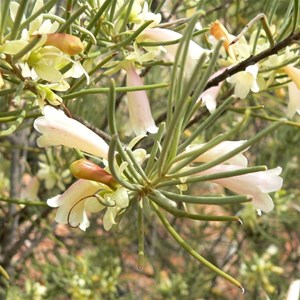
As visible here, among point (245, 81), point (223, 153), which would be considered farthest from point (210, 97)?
point (223, 153)

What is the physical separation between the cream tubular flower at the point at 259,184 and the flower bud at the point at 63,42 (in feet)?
0.53

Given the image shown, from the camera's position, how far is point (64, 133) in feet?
1.99

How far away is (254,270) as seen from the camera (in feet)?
6.61

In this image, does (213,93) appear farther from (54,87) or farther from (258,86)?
(54,87)

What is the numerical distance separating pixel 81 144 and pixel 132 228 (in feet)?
5.08

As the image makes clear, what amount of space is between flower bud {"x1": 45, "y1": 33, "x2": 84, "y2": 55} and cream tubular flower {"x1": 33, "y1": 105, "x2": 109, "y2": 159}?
2.2 inches

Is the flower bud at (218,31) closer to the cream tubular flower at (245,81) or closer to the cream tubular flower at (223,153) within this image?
the cream tubular flower at (245,81)

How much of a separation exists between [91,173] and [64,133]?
4 cm

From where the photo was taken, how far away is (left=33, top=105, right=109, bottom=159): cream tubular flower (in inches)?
23.5

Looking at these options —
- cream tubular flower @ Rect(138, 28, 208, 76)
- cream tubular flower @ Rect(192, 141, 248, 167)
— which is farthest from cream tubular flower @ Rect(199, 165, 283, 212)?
cream tubular flower @ Rect(138, 28, 208, 76)

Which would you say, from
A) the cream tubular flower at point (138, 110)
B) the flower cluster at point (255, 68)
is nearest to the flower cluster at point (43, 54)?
the cream tubular flower at point (138, 110)

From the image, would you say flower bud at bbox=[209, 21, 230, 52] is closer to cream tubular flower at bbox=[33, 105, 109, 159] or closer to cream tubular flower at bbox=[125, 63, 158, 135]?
cream tubular flower at bbox=[125, 63, 158, 135]

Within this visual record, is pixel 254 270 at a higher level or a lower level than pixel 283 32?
lower

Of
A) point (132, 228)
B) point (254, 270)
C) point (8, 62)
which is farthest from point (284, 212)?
point (8, 62)
